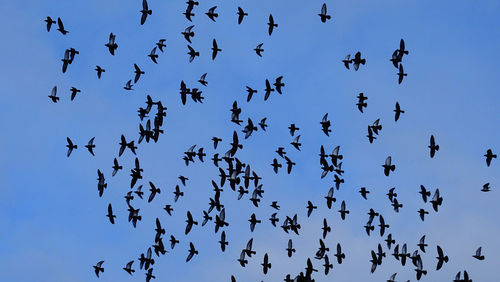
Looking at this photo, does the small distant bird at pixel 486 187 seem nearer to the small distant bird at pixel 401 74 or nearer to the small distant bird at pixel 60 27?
the small distant bird at pixel 401 74

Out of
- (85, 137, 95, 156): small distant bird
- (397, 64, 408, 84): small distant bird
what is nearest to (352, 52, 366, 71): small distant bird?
(397, 64, 408, 84): small distant bird

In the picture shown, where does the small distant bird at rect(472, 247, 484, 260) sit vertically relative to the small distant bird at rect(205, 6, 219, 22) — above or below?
below

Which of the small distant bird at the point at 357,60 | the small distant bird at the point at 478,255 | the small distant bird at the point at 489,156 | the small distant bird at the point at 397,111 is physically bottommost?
the small distant bird at the point at 478,255

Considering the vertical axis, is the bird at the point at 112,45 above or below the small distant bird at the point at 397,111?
above

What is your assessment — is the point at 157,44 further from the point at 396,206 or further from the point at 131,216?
the point at 396,206

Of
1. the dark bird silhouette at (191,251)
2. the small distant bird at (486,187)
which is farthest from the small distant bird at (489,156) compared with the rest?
the dark bird silhouette at (191,251)

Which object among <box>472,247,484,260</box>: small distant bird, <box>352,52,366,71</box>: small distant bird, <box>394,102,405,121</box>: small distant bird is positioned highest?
<box>352,52,366,71</box>: small distant bird

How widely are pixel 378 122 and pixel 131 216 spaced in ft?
67.6

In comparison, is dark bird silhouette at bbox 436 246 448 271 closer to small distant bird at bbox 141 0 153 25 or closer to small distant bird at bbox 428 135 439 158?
small distant bird at bbox 428 135 439 158

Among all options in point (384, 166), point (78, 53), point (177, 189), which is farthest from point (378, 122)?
point (78, 53)

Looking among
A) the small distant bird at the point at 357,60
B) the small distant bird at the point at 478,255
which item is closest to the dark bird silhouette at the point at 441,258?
the small distant bird at the point at 478,255

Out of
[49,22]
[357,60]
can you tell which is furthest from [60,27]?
[357,60]

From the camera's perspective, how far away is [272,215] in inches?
3501

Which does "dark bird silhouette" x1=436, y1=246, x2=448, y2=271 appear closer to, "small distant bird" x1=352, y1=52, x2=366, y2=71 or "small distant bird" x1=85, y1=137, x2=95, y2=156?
"small distant bird" x1=352, y1=52, x2=366, y2=71
